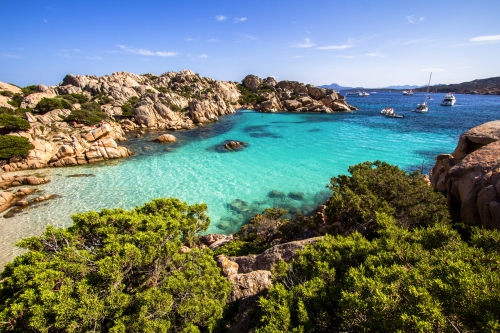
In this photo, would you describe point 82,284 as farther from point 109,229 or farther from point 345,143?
point 345,143

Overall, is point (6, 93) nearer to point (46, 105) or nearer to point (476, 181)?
point (46, 105)

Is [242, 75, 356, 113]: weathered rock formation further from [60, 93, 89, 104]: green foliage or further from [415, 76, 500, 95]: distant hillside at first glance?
[415, 76, 500, 95]: distant hillside

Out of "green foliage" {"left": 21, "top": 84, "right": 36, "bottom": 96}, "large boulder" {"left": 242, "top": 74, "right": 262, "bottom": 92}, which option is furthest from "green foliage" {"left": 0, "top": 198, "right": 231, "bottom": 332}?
"large boulder" {"left": 242, "top": 74, "right": 262, "bottom": 92}

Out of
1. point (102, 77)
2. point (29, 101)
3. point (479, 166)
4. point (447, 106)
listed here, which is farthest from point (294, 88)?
point (479, 166)

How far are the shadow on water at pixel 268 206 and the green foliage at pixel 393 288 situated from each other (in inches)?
420

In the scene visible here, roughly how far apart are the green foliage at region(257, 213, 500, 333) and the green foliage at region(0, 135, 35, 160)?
35164mm

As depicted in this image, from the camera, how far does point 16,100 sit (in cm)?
4647

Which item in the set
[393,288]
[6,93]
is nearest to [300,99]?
[6,93]

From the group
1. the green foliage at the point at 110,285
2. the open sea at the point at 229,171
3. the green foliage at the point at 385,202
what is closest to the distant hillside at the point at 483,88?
the open sea at the point at 229,171

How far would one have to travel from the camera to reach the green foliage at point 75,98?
52.0m

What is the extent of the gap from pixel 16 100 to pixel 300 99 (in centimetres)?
7786

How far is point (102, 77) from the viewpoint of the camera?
73.7 m

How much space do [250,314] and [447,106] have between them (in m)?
116

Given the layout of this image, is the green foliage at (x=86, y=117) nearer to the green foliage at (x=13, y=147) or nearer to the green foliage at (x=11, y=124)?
the green foliage at (x=11, y=124)
